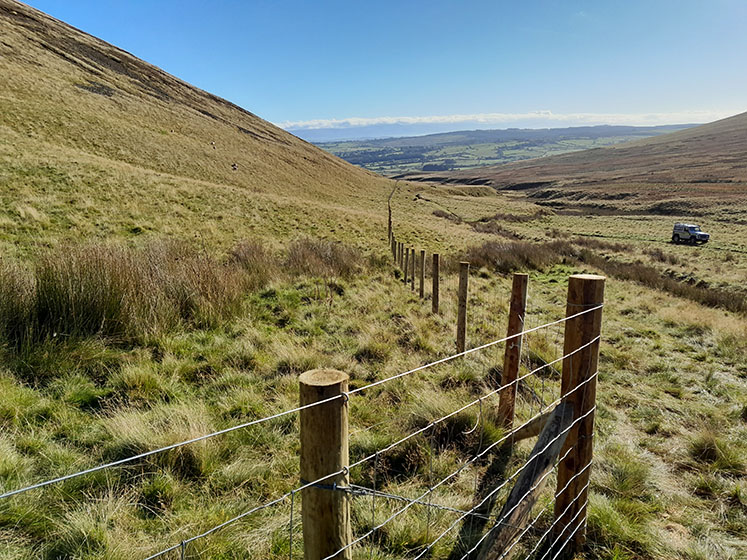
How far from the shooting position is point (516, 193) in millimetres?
84938

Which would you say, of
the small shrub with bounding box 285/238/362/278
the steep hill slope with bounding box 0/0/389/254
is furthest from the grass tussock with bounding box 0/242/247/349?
the steep hill slope with bounding box 0/0/389/254

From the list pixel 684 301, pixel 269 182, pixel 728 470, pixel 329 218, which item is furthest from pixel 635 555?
pixel 269 182

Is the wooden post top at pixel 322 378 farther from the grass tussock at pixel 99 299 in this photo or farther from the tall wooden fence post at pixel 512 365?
the grass tussock at pixel 99 299

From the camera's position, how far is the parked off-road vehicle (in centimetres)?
2789

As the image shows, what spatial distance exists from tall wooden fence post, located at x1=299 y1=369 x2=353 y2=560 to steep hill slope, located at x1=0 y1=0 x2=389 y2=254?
38.9ft

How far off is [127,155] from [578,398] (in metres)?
35.7

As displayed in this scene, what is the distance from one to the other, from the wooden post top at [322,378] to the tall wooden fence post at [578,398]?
1.92 m

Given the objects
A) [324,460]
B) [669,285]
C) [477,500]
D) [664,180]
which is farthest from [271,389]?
[664,180]

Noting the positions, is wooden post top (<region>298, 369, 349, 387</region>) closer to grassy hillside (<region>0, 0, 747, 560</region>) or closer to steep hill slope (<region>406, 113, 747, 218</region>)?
grassy hillside (<region>0, 0, 747, 560</region>)

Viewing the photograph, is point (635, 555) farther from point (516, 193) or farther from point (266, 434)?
point (516, 193)

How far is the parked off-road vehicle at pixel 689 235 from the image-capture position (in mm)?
27891

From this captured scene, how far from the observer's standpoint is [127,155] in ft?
101

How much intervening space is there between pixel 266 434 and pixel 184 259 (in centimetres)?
554

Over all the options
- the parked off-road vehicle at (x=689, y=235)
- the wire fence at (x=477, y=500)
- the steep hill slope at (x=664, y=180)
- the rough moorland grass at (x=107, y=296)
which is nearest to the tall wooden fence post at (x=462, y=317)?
the wire fence at (x=477, y=500)
